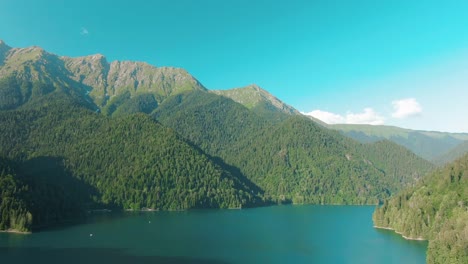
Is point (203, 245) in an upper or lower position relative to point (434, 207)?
lower

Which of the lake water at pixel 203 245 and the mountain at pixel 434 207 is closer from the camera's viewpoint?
the lake water at pixel 203 245

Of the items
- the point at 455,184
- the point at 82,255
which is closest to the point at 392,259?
the point at 455,184

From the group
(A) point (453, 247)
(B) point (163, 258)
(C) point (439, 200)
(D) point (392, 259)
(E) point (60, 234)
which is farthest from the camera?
(C) point (439, 200)

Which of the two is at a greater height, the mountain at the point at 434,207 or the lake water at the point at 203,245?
the mountain at the point at 434,207

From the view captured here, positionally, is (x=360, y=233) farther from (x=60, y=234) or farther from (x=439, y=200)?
(x=60, y=234)

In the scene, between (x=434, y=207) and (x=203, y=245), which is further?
(x=434, y=207)

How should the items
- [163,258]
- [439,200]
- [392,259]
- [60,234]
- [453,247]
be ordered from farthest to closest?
1. [439,200]
2. [60,234]
3. [392,259]
4. [163,258]
5. [453,247]
